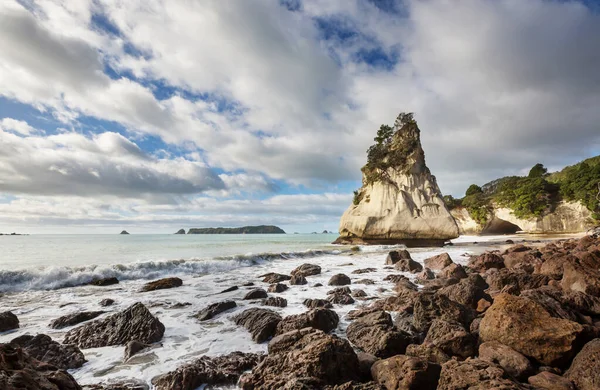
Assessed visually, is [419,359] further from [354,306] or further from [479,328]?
[354,306]

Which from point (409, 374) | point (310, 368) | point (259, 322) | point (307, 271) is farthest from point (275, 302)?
point (307, 271)

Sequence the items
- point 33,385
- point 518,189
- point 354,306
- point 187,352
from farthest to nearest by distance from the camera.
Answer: point 518,189 < point 354,306 < point 187,352 < point 33,385

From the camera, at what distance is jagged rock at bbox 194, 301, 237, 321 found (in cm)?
710

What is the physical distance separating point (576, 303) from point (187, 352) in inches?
292

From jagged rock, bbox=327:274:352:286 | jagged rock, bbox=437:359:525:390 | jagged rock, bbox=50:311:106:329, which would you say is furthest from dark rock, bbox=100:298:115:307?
jagged rock, bbox=437:359:525:390

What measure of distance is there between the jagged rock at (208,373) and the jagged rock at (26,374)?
3.55 ft

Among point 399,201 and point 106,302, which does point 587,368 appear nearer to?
point 106,302

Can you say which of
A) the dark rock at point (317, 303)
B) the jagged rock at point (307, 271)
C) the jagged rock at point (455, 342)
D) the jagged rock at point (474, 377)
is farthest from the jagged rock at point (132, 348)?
the jagged rock at point (307, 271)

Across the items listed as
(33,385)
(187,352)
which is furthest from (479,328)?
(33,385)

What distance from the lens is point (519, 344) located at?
4012mm

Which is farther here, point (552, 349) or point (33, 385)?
point (552, 349)

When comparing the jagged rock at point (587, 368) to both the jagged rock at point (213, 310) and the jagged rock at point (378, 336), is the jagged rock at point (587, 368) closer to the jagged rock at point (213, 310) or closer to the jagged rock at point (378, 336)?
the jagged rock at point (378, 336)

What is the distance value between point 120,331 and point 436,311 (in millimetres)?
6468

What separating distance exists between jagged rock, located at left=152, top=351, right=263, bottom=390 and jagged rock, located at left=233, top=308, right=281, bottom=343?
855mm
